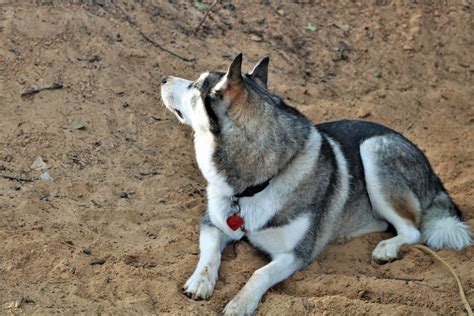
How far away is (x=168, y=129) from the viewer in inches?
241

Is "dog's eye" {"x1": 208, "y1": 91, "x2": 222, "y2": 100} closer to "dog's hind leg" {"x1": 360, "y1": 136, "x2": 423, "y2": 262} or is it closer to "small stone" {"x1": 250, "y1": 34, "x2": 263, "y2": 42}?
"dog's hind leg" {"x1": 360, "y1": 136, "x2": 423, "y2": 262}

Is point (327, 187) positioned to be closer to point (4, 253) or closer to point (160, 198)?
point (160, 198)

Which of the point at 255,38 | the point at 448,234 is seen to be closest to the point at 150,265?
the point at 448,234

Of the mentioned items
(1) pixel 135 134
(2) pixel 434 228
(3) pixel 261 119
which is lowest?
(1) pixel 135 134

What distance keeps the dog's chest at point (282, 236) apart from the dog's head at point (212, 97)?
32.7 inches

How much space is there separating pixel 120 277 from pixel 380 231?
2.36 m

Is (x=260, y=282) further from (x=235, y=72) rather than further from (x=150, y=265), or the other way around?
(x=235, y=72)

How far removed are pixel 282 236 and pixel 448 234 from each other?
139 centimetres

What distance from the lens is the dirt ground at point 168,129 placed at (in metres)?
4.09

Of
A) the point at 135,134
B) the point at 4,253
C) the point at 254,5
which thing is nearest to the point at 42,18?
the point at 135,134

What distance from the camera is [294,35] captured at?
786 centimetres

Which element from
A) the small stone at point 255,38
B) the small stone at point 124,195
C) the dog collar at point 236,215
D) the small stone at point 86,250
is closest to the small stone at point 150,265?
the small stone at point 86,250

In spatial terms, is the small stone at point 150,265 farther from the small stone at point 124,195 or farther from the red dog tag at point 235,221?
the small stone at point 124,195

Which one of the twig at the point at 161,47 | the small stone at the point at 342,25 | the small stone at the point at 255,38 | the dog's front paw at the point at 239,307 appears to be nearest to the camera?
the dog's front paw at the point at 239,307
